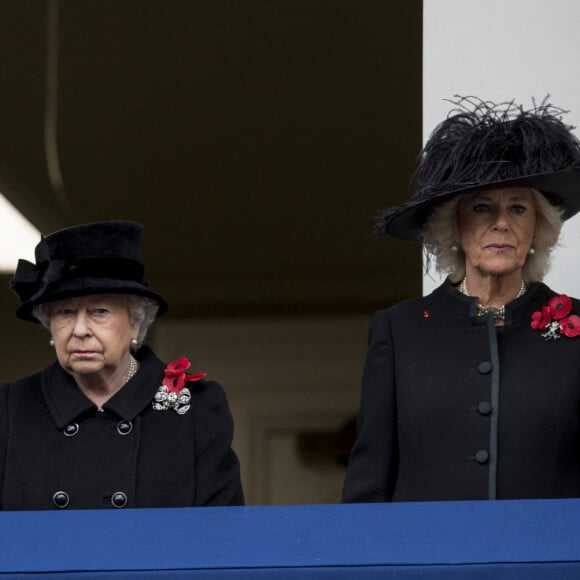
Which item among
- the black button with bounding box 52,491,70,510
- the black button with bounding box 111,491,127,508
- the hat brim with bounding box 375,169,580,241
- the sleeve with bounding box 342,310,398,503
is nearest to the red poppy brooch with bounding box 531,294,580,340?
the hat brim with bounding box 375,169,580,241

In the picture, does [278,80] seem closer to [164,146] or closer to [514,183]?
[164,146]

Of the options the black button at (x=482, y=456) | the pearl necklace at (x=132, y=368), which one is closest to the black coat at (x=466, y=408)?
the black button at (x=482, y=456)

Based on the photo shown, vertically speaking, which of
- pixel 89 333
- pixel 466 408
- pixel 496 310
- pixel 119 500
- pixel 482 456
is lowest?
pixel 119 500

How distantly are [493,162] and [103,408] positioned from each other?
95 cm

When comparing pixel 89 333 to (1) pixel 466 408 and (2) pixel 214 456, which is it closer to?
(2) pixel 214 456

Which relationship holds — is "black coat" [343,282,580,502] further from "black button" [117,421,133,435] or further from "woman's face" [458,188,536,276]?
"black button" [117,421,133,435]

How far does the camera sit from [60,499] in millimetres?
2959

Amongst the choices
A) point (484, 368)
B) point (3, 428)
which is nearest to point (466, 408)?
point (484, 368)

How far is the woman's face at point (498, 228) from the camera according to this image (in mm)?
3014

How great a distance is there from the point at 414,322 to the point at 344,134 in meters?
1.37

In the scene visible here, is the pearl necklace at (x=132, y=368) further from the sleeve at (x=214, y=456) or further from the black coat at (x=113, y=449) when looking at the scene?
the sleeve at (x=214, y=456)

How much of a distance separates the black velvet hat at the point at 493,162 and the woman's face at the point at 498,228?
5 cm

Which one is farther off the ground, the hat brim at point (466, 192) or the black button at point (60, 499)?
the hat brim at point (466, 192)

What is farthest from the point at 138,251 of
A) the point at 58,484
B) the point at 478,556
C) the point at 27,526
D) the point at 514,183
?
the point at 478,556
